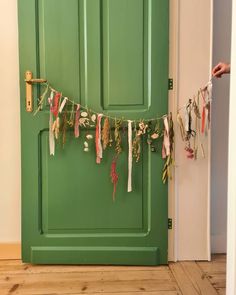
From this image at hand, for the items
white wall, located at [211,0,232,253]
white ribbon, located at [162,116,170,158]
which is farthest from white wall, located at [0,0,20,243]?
white wall, located at [211,0,232,253]

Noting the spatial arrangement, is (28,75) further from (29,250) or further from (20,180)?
(29,250)

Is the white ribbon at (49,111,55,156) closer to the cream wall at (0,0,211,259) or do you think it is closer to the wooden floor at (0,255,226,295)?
the cream wall at (0,0,211,259)

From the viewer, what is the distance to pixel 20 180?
2070mm

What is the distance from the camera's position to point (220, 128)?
2135 mm

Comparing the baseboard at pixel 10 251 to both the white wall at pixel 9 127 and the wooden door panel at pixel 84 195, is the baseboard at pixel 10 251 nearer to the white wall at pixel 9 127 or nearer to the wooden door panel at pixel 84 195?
the white wall at pixel 9 127

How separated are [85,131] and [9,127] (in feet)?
1.57

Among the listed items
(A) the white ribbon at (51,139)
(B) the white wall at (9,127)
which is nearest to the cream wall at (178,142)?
(B) the white wall at (9,127)

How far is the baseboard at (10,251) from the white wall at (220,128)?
1.25m

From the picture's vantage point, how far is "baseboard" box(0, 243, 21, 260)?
209 cm

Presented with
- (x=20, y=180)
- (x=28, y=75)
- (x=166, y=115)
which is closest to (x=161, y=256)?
(x=166, y=115)

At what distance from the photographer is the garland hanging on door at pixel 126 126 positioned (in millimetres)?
1939

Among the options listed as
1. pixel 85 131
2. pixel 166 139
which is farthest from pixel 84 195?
pixel 166 139

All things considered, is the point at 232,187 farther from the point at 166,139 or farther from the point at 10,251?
the point at 10,251

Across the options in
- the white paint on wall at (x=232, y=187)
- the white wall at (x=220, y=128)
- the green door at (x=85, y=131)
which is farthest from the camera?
the white wall at (x=220, y=128)
